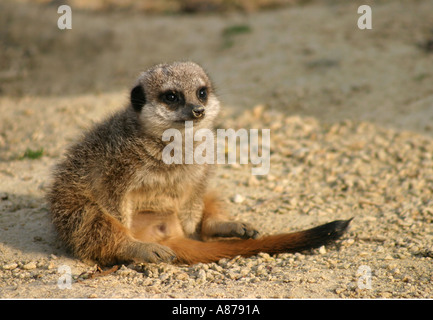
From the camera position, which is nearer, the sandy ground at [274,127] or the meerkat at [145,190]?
the sandy ground at [274,127]

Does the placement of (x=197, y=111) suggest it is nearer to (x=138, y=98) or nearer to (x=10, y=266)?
(x=138, y=98)

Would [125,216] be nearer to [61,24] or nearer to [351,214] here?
[351,214]

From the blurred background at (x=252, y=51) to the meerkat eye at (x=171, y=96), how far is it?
2.65 meters

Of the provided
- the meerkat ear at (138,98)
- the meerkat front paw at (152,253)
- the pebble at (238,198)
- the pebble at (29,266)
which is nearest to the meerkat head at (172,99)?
the meerkat ear at (138,98)

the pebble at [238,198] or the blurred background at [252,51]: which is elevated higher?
the blurred background at [252,51]

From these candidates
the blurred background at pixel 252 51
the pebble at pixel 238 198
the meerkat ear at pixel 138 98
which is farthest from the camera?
the blurred background at pixel 252 51

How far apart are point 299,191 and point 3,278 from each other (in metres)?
2.47

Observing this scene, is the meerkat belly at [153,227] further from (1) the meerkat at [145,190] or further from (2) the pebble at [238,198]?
(2) the pebble at [238,198]

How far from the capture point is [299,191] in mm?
4621

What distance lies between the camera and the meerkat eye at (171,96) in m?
3.60

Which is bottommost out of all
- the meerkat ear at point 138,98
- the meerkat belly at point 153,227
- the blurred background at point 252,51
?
the meerkat belly at point 153,227

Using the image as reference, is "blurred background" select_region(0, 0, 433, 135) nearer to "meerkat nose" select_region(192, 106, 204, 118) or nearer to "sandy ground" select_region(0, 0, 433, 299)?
"sandy ground" select_region(0, 0, 433, 299)

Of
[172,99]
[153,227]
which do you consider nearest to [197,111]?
[172,99]
